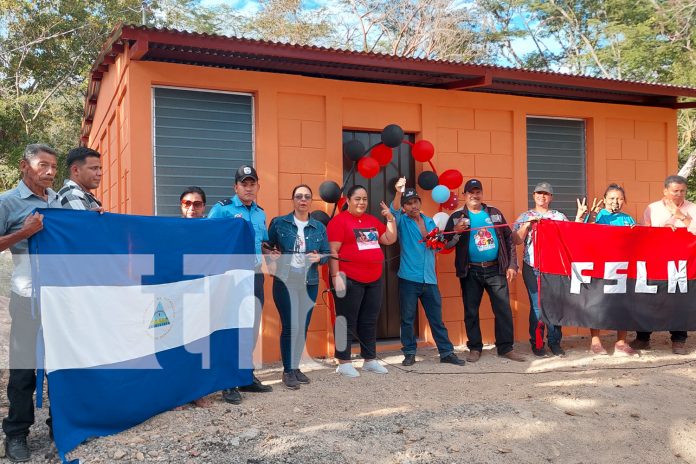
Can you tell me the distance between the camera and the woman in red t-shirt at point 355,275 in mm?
5652

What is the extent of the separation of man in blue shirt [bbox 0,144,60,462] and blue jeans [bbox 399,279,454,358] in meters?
3.40

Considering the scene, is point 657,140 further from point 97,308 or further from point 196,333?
point 97,308

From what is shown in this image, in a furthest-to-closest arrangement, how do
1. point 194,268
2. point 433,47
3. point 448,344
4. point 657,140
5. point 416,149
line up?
point 433,47 < point 657,140 < point 416,149 < point 448,344 < point 194,268

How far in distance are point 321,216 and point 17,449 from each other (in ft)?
10.6

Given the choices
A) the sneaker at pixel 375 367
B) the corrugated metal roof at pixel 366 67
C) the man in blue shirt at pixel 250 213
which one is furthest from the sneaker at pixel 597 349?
the man in blue shirt at pixel 250 213

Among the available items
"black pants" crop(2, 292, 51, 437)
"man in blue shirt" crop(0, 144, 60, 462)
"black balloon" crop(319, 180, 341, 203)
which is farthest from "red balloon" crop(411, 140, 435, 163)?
"black pants" crop(2, 292, 51, 437)

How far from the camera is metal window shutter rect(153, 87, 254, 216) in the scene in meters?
6.02

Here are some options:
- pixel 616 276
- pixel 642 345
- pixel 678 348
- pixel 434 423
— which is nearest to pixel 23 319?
pixel 434 423

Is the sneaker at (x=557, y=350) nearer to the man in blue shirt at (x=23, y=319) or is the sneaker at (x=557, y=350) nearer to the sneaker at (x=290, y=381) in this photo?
the sneaker at (x=290, y=381)

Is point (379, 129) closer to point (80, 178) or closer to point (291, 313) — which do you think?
point (291, 313)

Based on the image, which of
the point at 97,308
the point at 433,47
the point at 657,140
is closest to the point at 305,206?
the point at 97,308

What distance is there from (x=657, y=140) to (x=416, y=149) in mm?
3696

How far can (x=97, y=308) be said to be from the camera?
3953 mm

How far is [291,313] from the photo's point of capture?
5.30m
